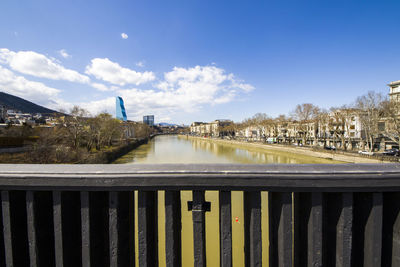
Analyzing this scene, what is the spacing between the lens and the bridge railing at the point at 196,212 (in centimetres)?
111

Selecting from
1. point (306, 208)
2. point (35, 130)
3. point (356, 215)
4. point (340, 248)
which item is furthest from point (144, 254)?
point (35, 130)

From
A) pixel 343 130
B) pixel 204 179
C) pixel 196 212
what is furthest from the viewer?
pixel 343 130

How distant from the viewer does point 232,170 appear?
1.11 metres

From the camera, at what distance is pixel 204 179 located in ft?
3.65

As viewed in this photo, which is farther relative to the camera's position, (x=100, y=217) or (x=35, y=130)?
(x=35, y=130)

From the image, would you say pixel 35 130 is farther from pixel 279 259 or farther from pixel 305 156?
pixel 305 156

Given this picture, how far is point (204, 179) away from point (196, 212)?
11.4 inches

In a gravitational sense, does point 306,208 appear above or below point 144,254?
above

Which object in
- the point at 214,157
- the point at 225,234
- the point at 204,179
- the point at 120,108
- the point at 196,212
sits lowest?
the point at 214,157

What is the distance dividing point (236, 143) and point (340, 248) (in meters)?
57.3

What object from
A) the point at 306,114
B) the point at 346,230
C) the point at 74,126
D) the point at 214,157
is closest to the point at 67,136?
the point at 74,126

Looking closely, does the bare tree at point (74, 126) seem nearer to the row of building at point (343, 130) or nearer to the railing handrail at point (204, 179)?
the railing handrail at point (204, 179)

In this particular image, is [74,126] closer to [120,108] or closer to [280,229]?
[280,229]

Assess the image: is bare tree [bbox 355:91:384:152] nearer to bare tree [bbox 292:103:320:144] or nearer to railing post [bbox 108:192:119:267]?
bare tree [bbox 292:103:320:144]
